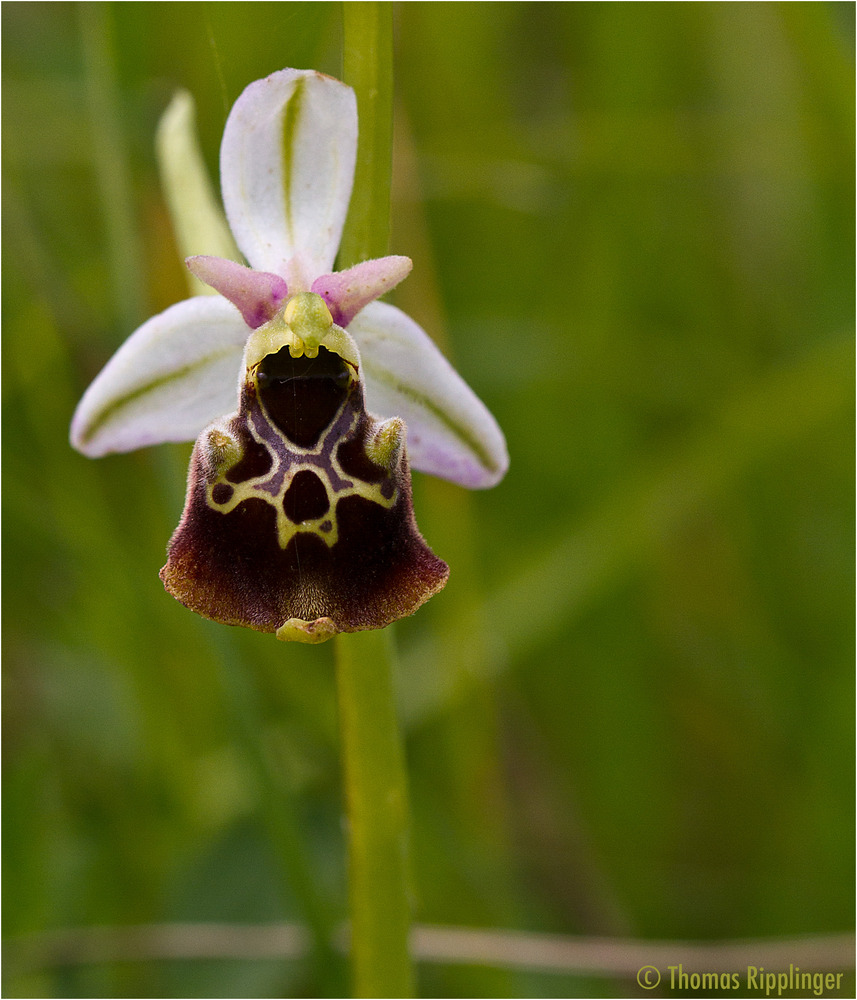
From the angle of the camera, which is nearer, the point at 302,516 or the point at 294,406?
the point at 302,516

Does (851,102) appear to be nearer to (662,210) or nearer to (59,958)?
(662,210)

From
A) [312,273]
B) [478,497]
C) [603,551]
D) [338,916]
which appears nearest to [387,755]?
[312,273]

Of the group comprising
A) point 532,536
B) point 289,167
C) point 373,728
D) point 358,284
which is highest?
point 289,167

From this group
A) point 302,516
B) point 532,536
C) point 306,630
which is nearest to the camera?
point 306,630

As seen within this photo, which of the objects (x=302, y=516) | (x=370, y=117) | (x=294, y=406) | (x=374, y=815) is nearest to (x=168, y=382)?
(x=294, y=406)

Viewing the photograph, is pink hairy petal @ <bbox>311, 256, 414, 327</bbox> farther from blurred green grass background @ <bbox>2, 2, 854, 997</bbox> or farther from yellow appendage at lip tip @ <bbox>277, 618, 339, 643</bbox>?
blurred green grass background @ <bbox>2, 2, 854, 997</bbox>

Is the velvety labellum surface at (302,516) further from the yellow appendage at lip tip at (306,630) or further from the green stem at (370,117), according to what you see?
the green stem at (370,117)

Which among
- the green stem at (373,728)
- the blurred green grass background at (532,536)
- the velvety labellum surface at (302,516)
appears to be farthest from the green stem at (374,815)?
the blurred green grass background at (532,536)

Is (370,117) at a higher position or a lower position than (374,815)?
higher

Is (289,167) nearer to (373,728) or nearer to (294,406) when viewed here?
(294,406)
